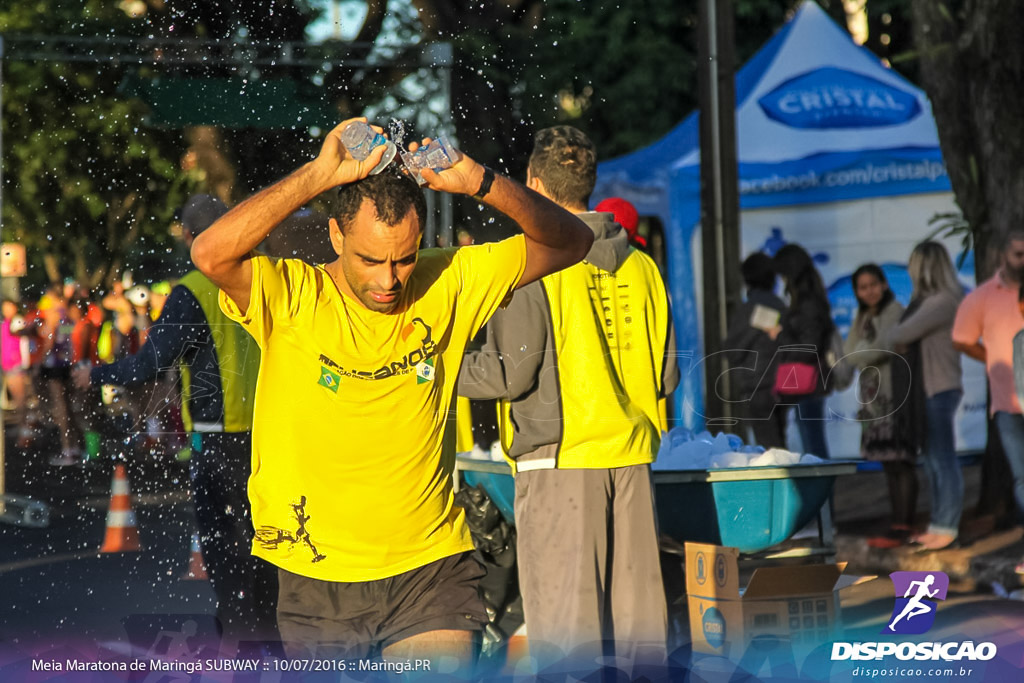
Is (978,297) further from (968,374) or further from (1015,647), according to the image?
(968,374)

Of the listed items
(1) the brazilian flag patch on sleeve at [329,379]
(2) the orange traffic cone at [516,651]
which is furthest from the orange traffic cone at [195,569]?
(1) the brazilian flag patch on sleeve at [329,379]

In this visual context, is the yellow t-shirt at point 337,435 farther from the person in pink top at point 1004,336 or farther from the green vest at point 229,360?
the person in pink top at point 1004,336

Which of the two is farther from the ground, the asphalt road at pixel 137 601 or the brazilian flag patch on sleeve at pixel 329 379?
the brazilian flag patch on sleeve at pixel 329 379

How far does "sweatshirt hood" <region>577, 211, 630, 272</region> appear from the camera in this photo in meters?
5.23

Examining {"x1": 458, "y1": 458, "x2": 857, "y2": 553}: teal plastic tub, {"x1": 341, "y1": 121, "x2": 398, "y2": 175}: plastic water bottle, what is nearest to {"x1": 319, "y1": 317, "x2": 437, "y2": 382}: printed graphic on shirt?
{"x1": 341, "y1": 121, "x2": 398, "y2": 175}: plastic water bottle

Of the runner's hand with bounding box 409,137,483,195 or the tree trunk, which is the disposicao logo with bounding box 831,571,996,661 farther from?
the tree trunk

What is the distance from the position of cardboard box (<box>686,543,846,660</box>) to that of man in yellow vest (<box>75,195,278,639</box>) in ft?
6.27

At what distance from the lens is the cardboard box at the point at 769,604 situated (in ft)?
18.0

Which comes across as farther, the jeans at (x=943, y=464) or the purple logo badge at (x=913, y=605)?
the jeans at (x=943, y=464)

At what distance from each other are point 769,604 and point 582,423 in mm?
1054

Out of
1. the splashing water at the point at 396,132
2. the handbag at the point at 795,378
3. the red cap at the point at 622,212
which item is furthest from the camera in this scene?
the handbag at the point at 795,378

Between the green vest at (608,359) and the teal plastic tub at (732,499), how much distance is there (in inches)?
31.0

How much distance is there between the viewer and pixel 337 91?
33.4 feet

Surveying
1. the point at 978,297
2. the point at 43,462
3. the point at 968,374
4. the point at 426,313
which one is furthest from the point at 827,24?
the point at 426,313
